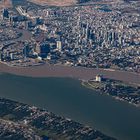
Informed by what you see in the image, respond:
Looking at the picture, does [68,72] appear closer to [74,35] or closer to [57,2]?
[74,35]

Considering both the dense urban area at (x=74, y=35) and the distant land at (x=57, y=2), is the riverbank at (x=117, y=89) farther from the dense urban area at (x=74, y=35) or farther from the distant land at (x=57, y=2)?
the distant land at (x=57, y=2)

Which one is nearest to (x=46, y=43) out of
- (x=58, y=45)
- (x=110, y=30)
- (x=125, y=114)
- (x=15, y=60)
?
(x=58, y=45)

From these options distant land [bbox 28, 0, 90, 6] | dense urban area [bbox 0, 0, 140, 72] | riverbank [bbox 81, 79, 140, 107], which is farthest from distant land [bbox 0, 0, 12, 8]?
riverbank [bbox 81, 79, 140, 107]

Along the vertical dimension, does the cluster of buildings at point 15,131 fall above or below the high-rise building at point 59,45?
below

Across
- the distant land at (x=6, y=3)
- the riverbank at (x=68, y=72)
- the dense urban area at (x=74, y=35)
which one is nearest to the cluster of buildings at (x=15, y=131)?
the riverbank at (x=68, y=72)

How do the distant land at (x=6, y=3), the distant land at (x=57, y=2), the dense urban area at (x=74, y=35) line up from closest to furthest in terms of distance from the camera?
the dense urban area at (x=74, y=35) < the distant land at (x=6, y=3) < the distant land at (x=57, y=2)

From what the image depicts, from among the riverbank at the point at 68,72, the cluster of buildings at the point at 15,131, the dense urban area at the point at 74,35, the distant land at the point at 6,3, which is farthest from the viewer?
the distant land at the point at 6,3

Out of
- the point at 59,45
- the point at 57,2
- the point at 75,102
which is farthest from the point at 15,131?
the point at 57,2

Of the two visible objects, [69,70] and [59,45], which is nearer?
[69,70]
